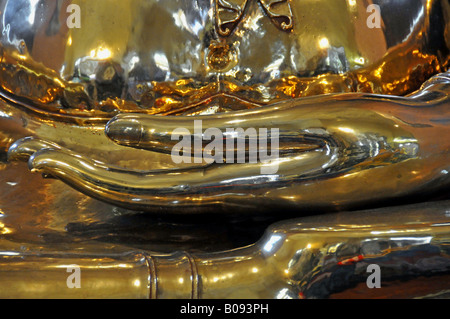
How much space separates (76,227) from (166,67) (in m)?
0.28

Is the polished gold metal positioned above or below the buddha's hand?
above

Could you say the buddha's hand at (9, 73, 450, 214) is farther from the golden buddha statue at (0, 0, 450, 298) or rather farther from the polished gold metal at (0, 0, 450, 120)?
the polished gold metal at (0, 0, 450, 120)

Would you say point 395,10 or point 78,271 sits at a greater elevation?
point 395,10

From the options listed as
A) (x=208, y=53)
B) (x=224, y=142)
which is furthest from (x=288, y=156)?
(x=208, y=53)

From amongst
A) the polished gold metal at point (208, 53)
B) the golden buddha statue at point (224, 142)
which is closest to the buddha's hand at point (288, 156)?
the golden buddha statue at point (224, 142)

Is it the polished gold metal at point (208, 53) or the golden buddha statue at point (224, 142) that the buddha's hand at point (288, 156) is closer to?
the golden buddha statue at point (224, 142)

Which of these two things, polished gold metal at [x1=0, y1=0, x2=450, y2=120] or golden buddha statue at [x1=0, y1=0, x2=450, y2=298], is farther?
polished gold metal at [x1=0, y1=0, x2=450, y2=120]

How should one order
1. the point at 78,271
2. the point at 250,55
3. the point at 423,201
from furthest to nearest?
1. the point at 250,55
2. the point at 423,201
3. the point at 78,271

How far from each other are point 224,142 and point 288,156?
0.07 m

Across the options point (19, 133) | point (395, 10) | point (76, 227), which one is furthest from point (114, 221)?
point (395, 10)

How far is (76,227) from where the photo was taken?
78cm

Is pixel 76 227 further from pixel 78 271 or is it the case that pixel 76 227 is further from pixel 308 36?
pixel 308 36

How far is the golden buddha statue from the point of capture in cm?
61

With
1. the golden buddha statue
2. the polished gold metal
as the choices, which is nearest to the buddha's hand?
the golden buddha statue
